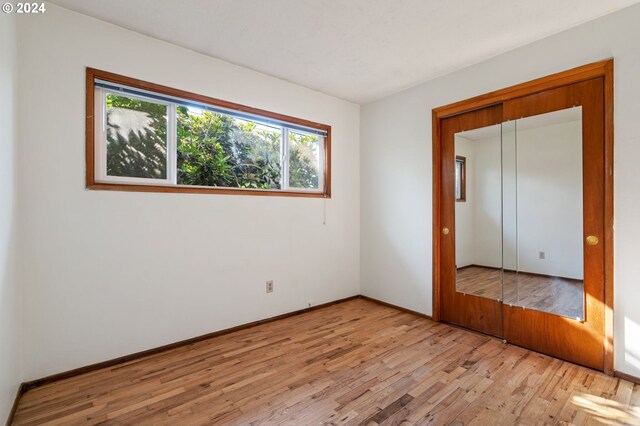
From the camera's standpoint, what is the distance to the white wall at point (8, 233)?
1.56m

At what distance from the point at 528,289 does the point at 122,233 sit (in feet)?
11.5

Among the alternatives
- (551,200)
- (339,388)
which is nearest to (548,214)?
(551,200)

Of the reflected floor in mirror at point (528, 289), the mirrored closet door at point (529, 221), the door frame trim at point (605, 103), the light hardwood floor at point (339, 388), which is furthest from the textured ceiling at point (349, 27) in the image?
the light hardwood floor at point (339, 388)

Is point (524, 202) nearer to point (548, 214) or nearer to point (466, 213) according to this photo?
point (548, 214)

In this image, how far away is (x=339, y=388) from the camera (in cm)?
199

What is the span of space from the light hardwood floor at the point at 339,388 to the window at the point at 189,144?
145cm

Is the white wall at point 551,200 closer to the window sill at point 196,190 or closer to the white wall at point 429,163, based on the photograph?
the white wall at point 429,163

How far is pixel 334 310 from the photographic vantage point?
3561 millimetres

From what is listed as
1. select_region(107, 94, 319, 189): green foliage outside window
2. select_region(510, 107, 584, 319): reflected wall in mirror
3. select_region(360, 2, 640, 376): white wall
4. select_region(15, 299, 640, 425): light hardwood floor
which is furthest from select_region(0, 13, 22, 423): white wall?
select_region(510, 107, 584, 319): reflected wall in mirror

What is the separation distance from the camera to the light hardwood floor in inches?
67.7

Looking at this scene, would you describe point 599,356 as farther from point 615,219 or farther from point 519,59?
point 519,59

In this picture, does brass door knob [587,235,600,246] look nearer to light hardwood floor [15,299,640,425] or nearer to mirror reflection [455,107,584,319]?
mirror reflection [455,107,584,319]

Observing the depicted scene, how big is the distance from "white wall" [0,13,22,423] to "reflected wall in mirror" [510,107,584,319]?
3.64 m

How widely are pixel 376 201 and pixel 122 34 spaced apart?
3.05 m
